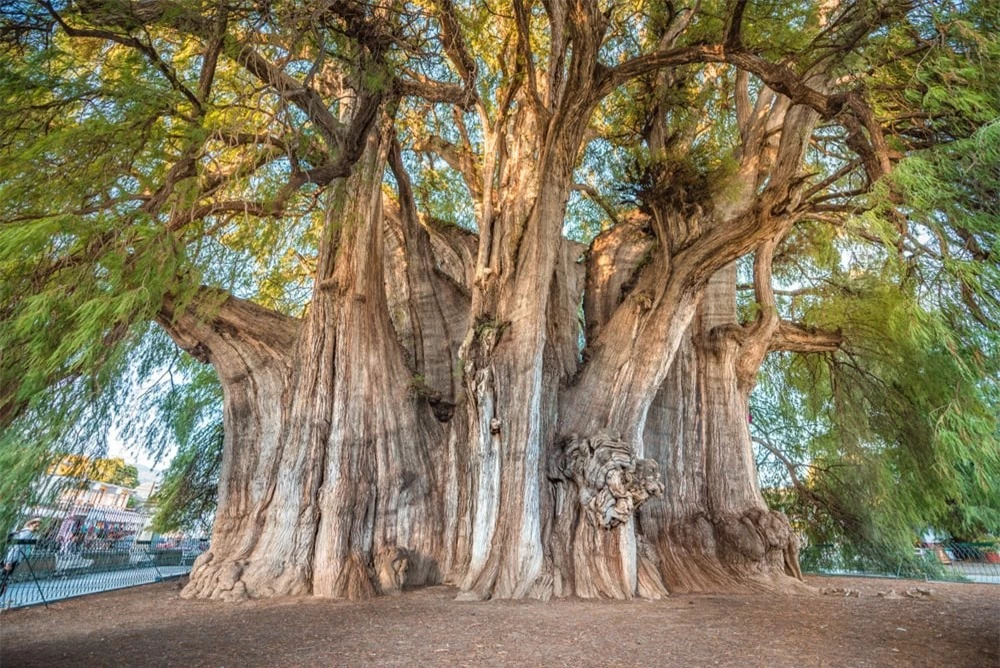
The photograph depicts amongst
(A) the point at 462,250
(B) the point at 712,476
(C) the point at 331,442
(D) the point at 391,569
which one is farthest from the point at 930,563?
(C) the point at 331,442

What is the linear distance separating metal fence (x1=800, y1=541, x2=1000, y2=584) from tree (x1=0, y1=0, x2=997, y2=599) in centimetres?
326

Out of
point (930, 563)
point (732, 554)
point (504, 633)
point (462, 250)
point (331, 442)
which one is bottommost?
point (930, 563)

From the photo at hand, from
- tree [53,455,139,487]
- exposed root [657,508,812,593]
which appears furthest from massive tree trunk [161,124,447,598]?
exposed root [657,508,812,593]

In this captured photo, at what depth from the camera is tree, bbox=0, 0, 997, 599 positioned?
2531 millimetres

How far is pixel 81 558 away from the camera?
6004 mm

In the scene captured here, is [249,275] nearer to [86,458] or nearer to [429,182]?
[86,458]

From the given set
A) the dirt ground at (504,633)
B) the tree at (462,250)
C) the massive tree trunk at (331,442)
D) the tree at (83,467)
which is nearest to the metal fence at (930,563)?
the tree at (462,250)

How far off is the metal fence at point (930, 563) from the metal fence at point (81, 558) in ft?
30.6

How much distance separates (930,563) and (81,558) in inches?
430

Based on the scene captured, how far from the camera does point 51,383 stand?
209cm

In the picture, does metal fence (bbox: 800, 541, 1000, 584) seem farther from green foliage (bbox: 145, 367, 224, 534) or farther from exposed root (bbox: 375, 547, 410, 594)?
green foliage (bbox: 145, 367, 224, 534)

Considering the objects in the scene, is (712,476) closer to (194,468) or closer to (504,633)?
(504,633)

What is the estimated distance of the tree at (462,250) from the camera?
253 cm

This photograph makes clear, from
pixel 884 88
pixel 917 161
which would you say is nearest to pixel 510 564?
pixel 917 161
